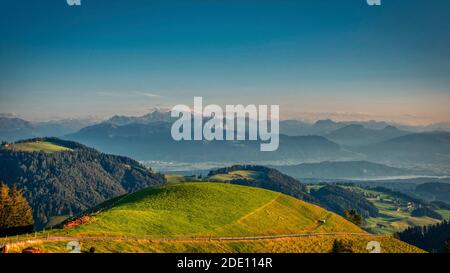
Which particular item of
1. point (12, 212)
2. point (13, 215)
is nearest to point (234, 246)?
point (13, 215)

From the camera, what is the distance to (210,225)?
91.3 metres

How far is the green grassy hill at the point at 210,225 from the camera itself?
226 feet

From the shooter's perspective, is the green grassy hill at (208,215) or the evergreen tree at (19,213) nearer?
the green grassy hill at (208,215)

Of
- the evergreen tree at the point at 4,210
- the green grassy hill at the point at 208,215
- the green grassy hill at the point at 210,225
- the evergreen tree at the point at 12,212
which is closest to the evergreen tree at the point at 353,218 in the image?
the green grassy hill at the point at 208,215

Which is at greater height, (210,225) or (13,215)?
(13,215)

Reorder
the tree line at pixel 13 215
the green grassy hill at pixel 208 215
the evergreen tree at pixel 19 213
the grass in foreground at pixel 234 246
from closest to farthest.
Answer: the grass in foreground at pixel 234 246 → the green grassy hill at pixel 208 215 → the tree line at pixel 13 215 → the evergreen tree at pixel 19 213

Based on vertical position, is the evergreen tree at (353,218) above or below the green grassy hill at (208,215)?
below

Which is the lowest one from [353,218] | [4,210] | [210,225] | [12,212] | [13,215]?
[353,218]

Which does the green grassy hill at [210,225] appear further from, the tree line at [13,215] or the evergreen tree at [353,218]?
the evergreen tree at [353,218]

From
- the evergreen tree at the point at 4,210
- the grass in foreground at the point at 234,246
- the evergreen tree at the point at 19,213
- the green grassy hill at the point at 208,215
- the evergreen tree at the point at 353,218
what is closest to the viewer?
the grass in foreground at the point at 234,246

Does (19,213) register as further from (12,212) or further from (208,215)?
(208,215)
